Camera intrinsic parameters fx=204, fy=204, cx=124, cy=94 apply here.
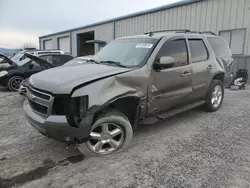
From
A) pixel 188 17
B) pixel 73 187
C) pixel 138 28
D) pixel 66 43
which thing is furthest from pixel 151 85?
pixel 66 43

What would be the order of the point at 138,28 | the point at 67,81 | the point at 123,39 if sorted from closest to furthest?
the point at 67,81 < the point at 123,39 < the point at 138,28

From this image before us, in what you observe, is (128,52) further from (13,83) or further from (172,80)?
(13,83)

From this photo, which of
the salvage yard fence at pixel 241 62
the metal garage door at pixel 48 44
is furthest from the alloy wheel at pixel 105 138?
the metal garage door at pixel 48 44

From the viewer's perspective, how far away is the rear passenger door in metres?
4.18

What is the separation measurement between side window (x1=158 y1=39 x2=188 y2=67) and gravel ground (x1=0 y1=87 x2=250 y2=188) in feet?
4.39

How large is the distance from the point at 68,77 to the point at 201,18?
1033 cm

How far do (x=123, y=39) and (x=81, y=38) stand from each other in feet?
70.2

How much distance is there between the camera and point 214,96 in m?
5.04

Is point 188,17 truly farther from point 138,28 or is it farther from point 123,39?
point 123,39

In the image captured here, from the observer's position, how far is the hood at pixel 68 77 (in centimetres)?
258

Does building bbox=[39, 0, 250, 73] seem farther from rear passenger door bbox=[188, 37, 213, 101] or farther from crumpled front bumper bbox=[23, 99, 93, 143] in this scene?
crumpled front bumper bbox=[23, 99, 93, 143]

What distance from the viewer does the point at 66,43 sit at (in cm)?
2603

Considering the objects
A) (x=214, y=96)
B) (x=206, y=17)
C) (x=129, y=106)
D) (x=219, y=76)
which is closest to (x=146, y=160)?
(x=129, y=106)

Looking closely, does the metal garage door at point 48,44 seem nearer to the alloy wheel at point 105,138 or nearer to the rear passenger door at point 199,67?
the rear passenger door at point 199,67
